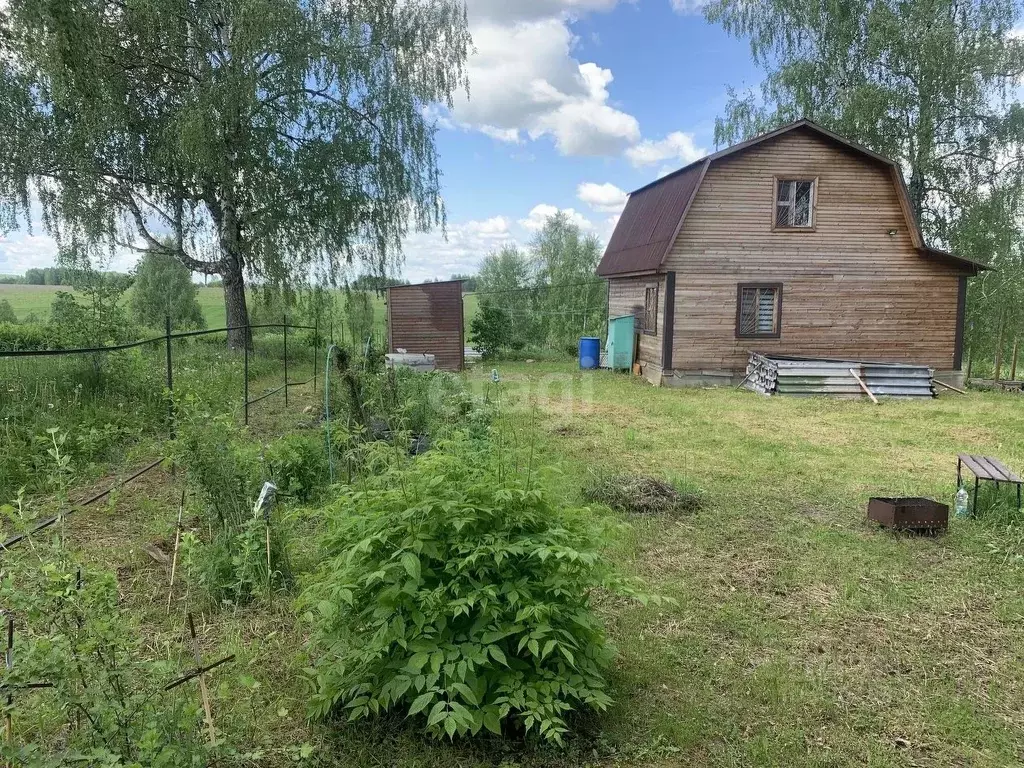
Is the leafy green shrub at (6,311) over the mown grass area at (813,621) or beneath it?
over

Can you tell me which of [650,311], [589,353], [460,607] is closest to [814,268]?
[650,311]

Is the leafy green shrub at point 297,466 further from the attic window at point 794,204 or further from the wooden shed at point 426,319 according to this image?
the attic window at point 794,204

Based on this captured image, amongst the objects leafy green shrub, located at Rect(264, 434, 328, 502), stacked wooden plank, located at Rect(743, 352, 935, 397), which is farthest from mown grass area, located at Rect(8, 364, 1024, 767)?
stacked wooden plank, located at Rect(743, 352, 935, 397)

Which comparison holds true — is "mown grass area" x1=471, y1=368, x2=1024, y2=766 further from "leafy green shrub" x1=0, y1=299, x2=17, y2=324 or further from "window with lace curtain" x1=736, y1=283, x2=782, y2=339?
"leafy green shrub" x1=0, y1=299, x2=17, y2=324

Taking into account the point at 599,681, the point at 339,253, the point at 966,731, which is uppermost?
the point at 339,253

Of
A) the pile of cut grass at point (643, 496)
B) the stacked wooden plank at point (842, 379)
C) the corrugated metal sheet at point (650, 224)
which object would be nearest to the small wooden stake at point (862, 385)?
the stacked wooden plank at point (842, 379)

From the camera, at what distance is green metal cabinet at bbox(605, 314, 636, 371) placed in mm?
16594

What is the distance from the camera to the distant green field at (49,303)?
15.1 m

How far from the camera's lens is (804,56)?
17.9 m

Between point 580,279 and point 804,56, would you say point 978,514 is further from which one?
point 580,279

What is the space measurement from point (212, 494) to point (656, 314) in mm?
12143

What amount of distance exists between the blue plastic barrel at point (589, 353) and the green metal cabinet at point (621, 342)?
20.4 inches

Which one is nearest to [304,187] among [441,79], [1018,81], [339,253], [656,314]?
[339,253]

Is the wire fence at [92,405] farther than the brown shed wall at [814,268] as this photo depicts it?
No
